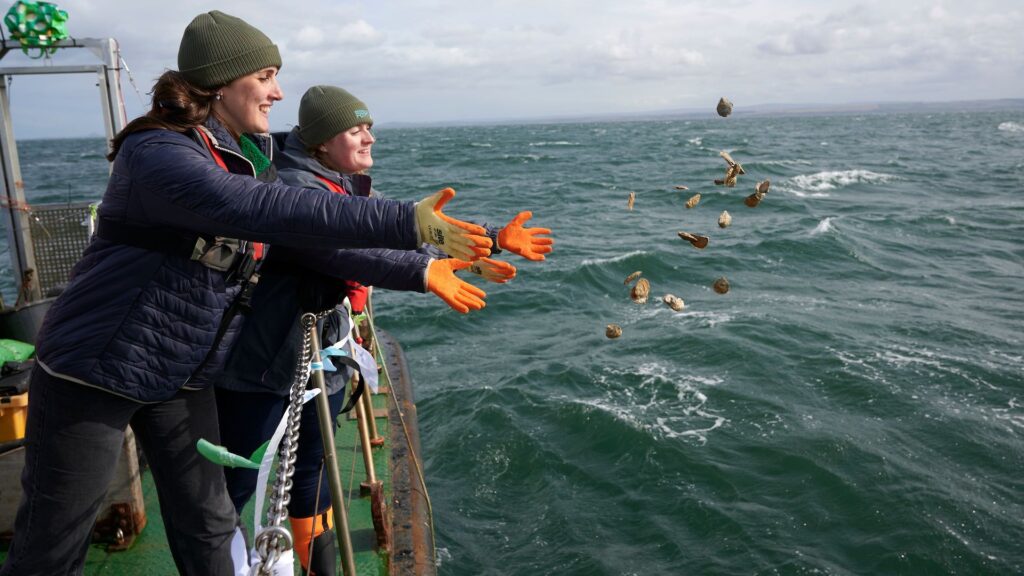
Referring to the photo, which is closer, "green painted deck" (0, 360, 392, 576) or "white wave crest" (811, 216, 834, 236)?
"green painted deck" (0, 360, 392, 576)

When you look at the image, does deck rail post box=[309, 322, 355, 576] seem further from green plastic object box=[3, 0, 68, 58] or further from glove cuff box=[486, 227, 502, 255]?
green plastic object box=[3, 0, 68, 58]

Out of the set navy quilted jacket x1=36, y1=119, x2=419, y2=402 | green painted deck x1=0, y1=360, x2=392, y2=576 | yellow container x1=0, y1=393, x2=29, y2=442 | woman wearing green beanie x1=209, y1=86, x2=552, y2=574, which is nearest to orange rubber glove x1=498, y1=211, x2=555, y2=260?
woman wearing green beanie x1=209, y1=86, x2=552, y2=574

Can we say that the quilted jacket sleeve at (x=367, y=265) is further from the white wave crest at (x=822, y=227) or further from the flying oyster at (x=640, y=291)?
the white wave crest at (x=822, y=227)

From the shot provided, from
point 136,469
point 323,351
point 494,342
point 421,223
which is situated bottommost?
point 494,342

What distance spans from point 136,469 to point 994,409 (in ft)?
26.4

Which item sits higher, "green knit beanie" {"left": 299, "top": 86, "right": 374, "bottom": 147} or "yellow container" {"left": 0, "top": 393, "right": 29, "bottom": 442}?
"green knit beanie" {"left": 299, "top": 86, "right": 374, "bottom": 147}

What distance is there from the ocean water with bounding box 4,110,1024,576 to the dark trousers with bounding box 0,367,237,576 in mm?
3531

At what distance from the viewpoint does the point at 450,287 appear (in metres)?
2.24

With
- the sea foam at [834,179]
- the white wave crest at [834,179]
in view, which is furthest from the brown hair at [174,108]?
the white wave crest at [834,179]

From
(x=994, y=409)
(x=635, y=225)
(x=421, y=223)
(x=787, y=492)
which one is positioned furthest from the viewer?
(x=635, y=225)

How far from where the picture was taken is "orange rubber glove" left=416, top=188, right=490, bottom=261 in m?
1.79

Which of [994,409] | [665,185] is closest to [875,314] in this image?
[994,409]

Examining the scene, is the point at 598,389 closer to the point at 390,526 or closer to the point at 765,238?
the point at 390,526

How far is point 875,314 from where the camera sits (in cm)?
1140
